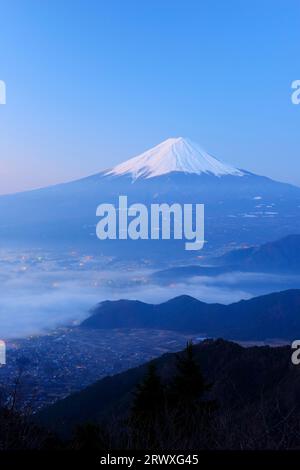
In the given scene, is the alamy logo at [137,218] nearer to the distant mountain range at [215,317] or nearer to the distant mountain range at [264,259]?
the distant mountain range at [264,259]

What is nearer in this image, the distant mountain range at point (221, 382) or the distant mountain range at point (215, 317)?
the distant mountain range at point (221, 382)

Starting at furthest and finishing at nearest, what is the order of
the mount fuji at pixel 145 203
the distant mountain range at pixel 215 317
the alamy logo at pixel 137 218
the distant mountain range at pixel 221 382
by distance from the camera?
the mount fuji at pixel 145 203 < the distant mountain range at pixel 215 317 < the alamy logo at pixel 137 218 < the distant mountain range at pixel 221 382

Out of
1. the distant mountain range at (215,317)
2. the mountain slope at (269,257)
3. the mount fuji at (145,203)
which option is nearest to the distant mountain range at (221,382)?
the distant mountain range at (215,317)

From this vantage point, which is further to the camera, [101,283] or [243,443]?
[101,283]

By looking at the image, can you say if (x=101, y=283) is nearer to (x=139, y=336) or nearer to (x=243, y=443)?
(x=139, y=336)

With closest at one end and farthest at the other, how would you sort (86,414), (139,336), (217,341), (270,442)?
(270,442), (86,414), (217,341), (139,336)

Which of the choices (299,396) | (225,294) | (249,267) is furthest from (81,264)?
(299,396)

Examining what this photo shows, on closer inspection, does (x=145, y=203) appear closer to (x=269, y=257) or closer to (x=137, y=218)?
(x=269, y=257)

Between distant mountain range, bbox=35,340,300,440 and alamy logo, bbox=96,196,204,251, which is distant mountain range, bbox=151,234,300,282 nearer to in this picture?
alamy logo, bbox=96,196,204,251
